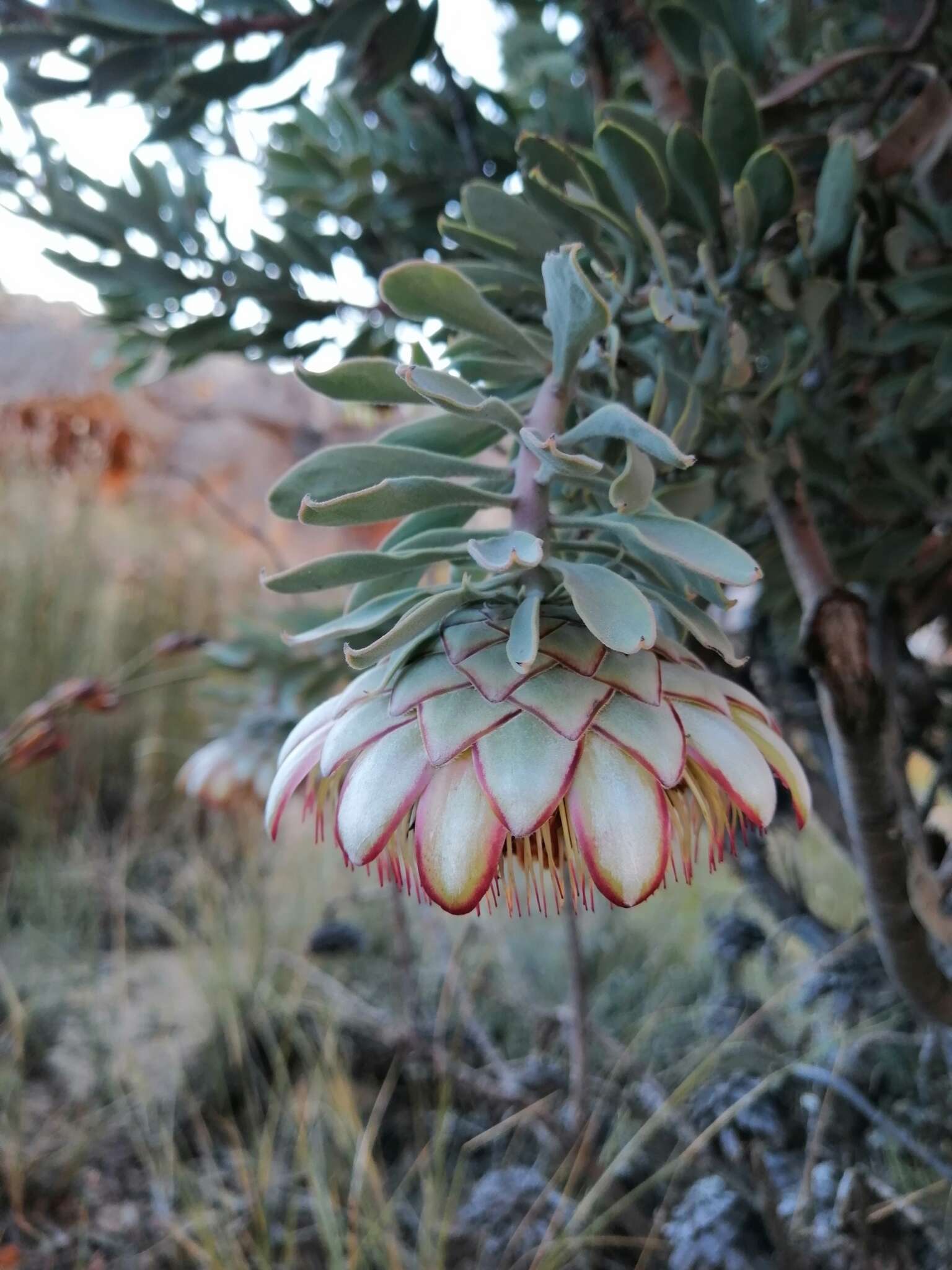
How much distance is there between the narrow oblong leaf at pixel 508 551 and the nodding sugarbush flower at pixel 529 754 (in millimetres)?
26

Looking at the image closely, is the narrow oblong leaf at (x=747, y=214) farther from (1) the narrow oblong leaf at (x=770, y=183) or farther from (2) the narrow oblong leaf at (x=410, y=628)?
(2) the narrow oblong leaf at (x=410, y=628)

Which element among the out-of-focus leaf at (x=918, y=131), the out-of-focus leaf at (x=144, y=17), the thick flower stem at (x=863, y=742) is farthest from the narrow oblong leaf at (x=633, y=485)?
the out-of-focus leaf at (x=144, y=17)

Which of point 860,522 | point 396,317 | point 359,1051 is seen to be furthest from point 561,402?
point 359,1051

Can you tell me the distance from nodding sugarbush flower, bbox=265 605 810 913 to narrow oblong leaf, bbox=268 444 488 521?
66mm

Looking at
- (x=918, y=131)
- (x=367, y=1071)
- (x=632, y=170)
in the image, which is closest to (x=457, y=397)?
(x=632, y=170)

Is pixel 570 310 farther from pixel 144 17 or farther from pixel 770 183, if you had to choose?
pixel 144 17

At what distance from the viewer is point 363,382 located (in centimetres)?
33

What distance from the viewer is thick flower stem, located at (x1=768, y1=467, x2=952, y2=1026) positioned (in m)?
0.36

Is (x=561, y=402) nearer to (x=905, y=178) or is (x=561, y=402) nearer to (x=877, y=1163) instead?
(x=905, y=178)

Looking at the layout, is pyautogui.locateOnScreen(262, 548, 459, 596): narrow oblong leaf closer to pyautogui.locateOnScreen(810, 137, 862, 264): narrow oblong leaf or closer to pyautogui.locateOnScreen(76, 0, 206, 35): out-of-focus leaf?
pyautogui.locateOnScreen(810, 137, 862, 264): narrow oblong leaf

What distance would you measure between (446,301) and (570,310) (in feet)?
0.16

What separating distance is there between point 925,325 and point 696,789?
0.30 meters

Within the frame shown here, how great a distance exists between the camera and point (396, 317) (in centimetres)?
70

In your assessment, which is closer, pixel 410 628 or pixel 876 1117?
pixel 410 628
